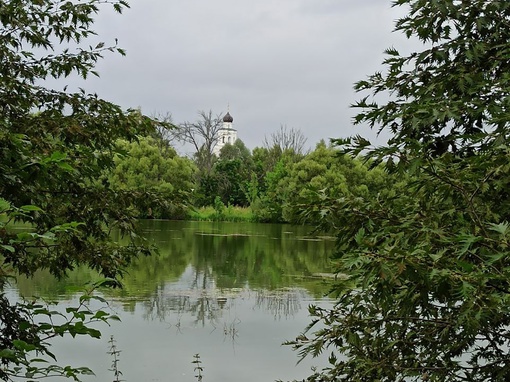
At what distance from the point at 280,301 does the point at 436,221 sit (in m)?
8.83

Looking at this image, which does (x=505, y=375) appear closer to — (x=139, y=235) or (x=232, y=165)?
(x=139, y=235)

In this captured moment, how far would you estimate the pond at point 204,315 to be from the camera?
704 cm

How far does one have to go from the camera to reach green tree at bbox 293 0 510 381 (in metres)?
2.05

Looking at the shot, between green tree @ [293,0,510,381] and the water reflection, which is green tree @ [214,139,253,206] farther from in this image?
green tree @ [293,0,510,381]

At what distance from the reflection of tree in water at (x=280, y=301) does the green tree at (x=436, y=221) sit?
23.5ft

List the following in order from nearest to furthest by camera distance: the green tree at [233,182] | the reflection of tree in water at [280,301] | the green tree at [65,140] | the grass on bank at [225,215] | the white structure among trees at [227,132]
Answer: the green tree at [65,140] → the reflection of tree in water at [280,301] → the grass on bank at [225,215] → the green tree at [233,182] → the white structure among trees at [227,132]

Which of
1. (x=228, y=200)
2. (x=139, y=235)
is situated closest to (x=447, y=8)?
(x=139, y=235)

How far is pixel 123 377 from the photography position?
21.4 feet

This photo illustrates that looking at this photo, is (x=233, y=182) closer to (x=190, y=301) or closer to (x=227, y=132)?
(x=190, y=301)

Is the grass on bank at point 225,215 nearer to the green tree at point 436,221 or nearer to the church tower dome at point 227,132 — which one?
the green tree at point 436,221

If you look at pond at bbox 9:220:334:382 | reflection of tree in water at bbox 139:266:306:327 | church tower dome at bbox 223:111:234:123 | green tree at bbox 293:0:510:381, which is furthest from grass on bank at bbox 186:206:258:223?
church tower dome at bbox 223:111:234:123

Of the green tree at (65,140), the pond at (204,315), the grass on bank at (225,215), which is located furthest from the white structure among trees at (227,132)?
the green tree at (65,140)

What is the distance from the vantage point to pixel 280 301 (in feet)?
36.6

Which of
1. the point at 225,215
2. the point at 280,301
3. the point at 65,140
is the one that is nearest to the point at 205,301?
the point at 280,301
